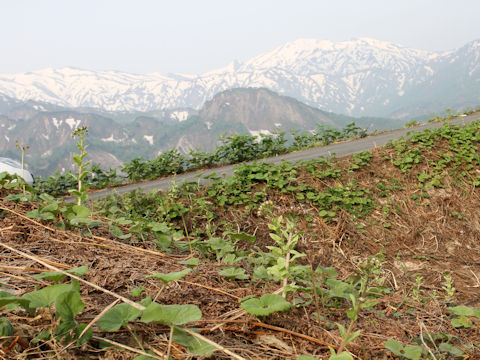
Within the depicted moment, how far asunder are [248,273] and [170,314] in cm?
120

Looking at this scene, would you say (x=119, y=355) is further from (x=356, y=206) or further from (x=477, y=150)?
(x=477, y=150)

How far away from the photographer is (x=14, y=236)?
2.22 m

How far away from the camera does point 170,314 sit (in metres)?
1.20

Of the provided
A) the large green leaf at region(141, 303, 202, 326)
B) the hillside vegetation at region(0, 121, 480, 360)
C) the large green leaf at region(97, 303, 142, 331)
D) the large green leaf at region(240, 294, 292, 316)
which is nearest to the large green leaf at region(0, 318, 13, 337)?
the hillside vegetation at region(0, 121, 480, 360)

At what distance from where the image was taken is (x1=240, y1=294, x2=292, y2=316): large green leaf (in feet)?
4.31

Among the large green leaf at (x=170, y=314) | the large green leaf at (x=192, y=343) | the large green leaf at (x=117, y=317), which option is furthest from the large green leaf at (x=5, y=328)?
the large green leaf at (x=192, y=343)

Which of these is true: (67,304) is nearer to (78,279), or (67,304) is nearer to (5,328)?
(5,328)

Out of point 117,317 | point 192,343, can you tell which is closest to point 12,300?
point 117,317

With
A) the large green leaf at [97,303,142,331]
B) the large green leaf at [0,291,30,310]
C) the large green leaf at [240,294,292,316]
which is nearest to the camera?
the large green leaf at [0,291,30,310]

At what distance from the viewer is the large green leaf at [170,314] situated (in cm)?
113

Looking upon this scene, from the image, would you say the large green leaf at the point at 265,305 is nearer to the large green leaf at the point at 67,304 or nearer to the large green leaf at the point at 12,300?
the large green leaf at the point at 67,304

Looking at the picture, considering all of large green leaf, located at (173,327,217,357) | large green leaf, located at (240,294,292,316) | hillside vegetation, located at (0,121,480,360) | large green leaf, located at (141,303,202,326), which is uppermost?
large green leaf, located at (141,303,202,326)

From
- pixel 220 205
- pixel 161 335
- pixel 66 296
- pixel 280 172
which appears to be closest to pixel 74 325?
pixel 66 296

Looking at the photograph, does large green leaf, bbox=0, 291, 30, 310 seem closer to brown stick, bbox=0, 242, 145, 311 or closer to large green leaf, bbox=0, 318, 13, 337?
large green leaf, bbox=0, 318, 13, 337
